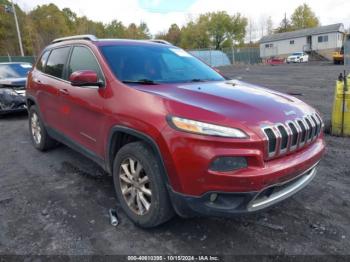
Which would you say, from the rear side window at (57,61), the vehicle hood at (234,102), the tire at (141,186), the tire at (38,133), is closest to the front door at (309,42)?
the tire at (38,133)

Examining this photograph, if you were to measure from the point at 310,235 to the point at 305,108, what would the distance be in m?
1.20

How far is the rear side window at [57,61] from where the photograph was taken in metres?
4.38

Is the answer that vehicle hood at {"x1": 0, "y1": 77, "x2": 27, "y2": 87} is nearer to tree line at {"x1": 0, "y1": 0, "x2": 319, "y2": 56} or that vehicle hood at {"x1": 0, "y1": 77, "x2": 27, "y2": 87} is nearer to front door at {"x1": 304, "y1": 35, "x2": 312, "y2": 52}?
tree line at {"x1": 0, "y1": 0, "x2": 319, "y2": 56}

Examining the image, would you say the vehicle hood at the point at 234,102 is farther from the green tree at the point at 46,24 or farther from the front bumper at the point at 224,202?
the green tree at the point at 46,24

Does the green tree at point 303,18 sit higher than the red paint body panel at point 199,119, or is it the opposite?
the green tree at point 303,18

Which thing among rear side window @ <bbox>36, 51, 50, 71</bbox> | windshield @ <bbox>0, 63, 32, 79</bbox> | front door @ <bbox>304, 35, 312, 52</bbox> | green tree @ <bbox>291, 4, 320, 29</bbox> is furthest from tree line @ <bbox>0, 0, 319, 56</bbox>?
rear side window @ <bbox>36, 51, 50, 71</bbox>

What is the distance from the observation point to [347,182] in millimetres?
3926

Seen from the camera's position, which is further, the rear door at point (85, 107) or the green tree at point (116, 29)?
the green tree at point (116, 29)

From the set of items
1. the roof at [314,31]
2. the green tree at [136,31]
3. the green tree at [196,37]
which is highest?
the green tree at [136,31]

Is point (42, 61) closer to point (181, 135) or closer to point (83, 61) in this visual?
point (83, 61)

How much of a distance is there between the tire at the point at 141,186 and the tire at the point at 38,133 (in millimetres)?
2499

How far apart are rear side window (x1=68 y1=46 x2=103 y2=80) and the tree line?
4118 cm

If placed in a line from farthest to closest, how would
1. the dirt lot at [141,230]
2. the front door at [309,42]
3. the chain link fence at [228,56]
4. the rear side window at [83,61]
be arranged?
the front door at [309,42] < the chain link fence at [228,56] < the rear side window at [83,61] < the dirt lot at [141,230]

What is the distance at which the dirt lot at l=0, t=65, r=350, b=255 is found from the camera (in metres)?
2.76
